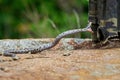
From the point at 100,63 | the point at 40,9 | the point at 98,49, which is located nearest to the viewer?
the point at 100,63

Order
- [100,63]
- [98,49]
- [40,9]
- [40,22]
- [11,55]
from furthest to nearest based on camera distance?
[40,9] < [40,22] < [98,49] < [11,55] < [100,63]

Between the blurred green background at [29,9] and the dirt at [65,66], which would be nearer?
the dirt at [65,66]

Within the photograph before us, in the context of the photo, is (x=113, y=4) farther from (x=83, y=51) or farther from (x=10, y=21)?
(x=10, y=21)

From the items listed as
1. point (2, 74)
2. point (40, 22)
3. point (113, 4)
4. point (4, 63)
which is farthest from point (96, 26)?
point (40, 22)

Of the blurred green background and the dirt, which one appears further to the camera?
the blurred green background

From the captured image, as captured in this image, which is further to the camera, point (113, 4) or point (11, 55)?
point (113, 4)

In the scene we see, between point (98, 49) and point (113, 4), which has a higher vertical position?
point (113, 4)

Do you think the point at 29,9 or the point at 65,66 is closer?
the point at 65,66

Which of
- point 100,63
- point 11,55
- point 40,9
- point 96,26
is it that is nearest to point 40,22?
point 40,9
